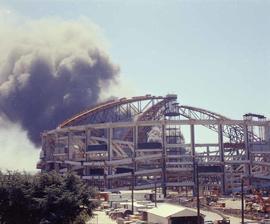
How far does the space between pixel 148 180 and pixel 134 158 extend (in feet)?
37.2

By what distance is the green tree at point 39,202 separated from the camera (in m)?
39.5

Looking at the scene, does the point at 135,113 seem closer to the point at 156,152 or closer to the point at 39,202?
the point at 156,152

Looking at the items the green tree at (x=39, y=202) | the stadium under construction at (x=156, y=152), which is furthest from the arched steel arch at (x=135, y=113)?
the green tree at (x=39, y=202)

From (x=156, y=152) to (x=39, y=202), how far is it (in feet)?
248

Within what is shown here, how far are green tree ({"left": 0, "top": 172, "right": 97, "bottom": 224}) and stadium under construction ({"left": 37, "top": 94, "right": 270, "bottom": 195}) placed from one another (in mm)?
57910

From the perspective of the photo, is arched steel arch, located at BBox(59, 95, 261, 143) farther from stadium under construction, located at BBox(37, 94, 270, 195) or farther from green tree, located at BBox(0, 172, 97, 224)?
green tree, located at BBox(0, 172, 97, 224)

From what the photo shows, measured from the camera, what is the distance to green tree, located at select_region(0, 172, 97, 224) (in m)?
39.5

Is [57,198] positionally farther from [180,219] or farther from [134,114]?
[134,114]

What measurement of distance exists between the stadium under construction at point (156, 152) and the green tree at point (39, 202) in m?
57.9

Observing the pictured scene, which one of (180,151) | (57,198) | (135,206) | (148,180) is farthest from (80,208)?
(180,151)

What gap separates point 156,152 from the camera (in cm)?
11381

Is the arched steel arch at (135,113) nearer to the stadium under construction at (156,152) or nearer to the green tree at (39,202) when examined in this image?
the stadium under construction at (156,152)

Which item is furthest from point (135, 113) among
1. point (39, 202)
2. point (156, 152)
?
point (39, 202)

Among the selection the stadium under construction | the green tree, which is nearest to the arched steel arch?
the stadium under construction
